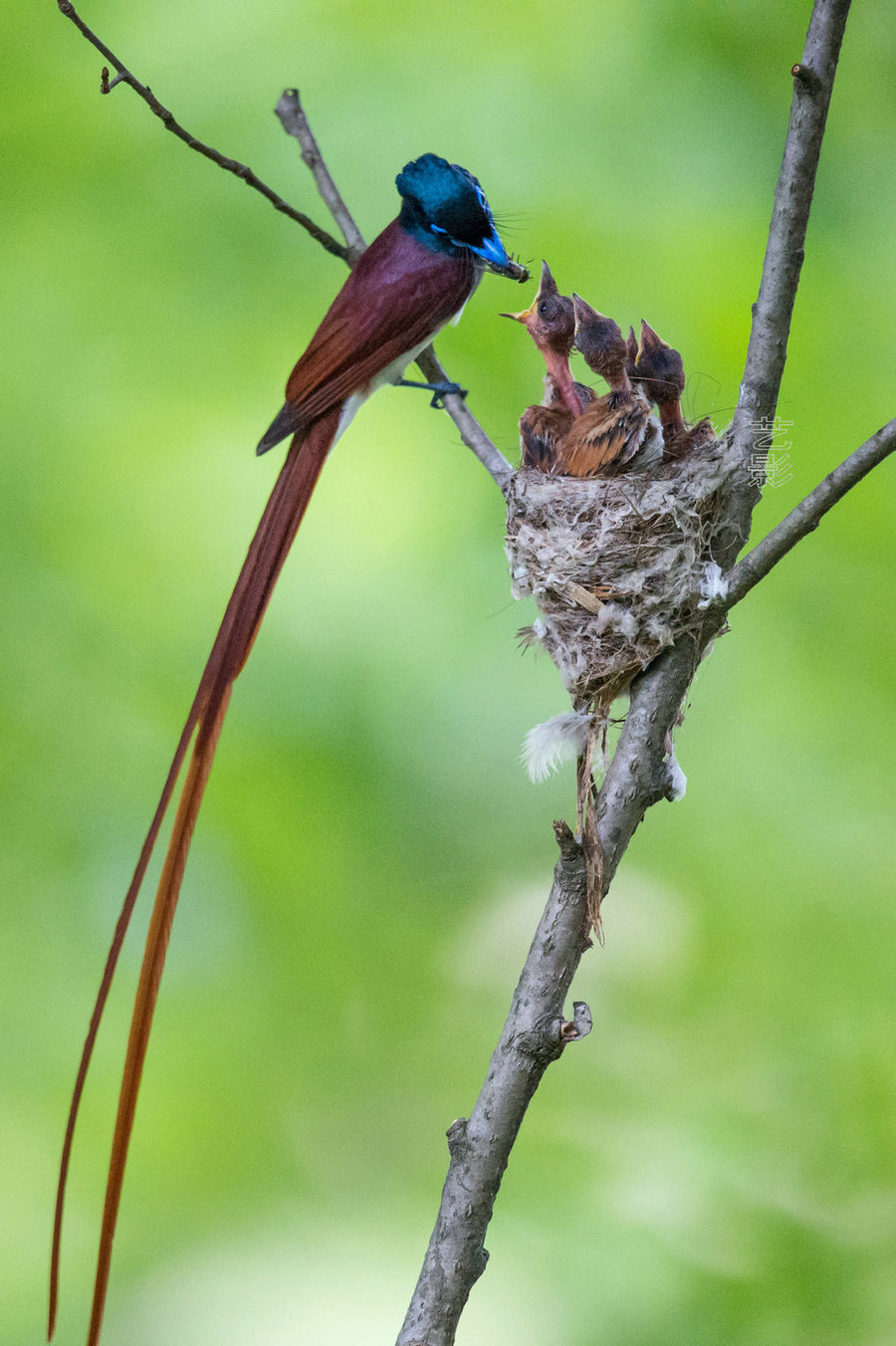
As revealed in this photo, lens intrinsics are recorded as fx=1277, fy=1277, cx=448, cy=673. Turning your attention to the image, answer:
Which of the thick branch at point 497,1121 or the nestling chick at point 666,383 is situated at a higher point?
the nestling chick at point 666,383

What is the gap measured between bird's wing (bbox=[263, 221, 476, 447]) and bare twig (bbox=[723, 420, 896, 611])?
0.40 m

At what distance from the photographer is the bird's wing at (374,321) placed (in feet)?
3.93

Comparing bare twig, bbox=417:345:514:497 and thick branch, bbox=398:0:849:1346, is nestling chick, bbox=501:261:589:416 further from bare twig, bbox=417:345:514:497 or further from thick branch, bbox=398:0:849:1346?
thick branch, bbox=398:0:849:1346

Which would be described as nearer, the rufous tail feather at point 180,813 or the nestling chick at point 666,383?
the rufous tail feather at point 180,813

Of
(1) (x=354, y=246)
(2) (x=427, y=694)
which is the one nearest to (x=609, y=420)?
(1) (x=354, y=246)

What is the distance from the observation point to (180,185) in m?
2.03

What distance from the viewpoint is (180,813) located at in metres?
0.89

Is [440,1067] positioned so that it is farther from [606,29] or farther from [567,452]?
[606,29]

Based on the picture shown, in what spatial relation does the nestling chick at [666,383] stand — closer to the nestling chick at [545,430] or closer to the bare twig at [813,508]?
the nestling chick at [545,430]

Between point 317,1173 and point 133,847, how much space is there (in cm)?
56

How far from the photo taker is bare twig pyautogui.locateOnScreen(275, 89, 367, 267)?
1.50m

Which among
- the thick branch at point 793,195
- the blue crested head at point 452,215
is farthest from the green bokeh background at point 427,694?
the thick branch at point 793,195

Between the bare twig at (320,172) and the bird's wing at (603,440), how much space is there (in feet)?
1.11

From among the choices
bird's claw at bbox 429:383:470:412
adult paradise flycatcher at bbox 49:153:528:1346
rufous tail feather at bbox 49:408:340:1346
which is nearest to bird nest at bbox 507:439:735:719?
bird's claw at bbox 429:383:470:412
